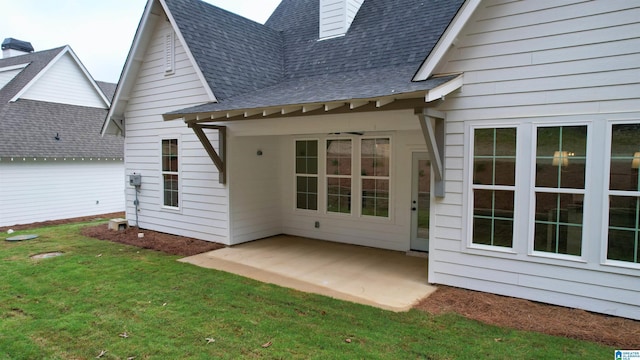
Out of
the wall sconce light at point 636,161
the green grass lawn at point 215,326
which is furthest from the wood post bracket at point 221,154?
the wall sconce light at point 636,161

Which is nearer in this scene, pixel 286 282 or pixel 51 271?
pixel 286 282

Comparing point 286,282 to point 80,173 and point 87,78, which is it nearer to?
point 80,173

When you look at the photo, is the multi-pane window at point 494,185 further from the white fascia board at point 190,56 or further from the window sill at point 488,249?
the white fascia board at point 190,56

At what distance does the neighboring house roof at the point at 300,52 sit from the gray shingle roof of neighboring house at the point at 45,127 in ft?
14.6

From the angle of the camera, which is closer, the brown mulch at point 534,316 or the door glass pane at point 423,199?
the brown mulch at point 534,316

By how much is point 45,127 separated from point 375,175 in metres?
13.4

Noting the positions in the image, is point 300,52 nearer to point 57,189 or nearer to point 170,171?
point 170,171

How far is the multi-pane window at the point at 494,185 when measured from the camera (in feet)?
18.4

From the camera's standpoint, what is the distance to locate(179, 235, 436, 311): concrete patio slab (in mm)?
5930

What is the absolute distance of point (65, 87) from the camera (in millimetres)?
17672

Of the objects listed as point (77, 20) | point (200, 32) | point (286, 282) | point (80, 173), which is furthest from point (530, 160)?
point (77, 20)

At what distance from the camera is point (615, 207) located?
195 inches

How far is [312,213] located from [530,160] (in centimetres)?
557

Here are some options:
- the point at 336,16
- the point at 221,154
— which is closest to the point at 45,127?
the point at 221,154
